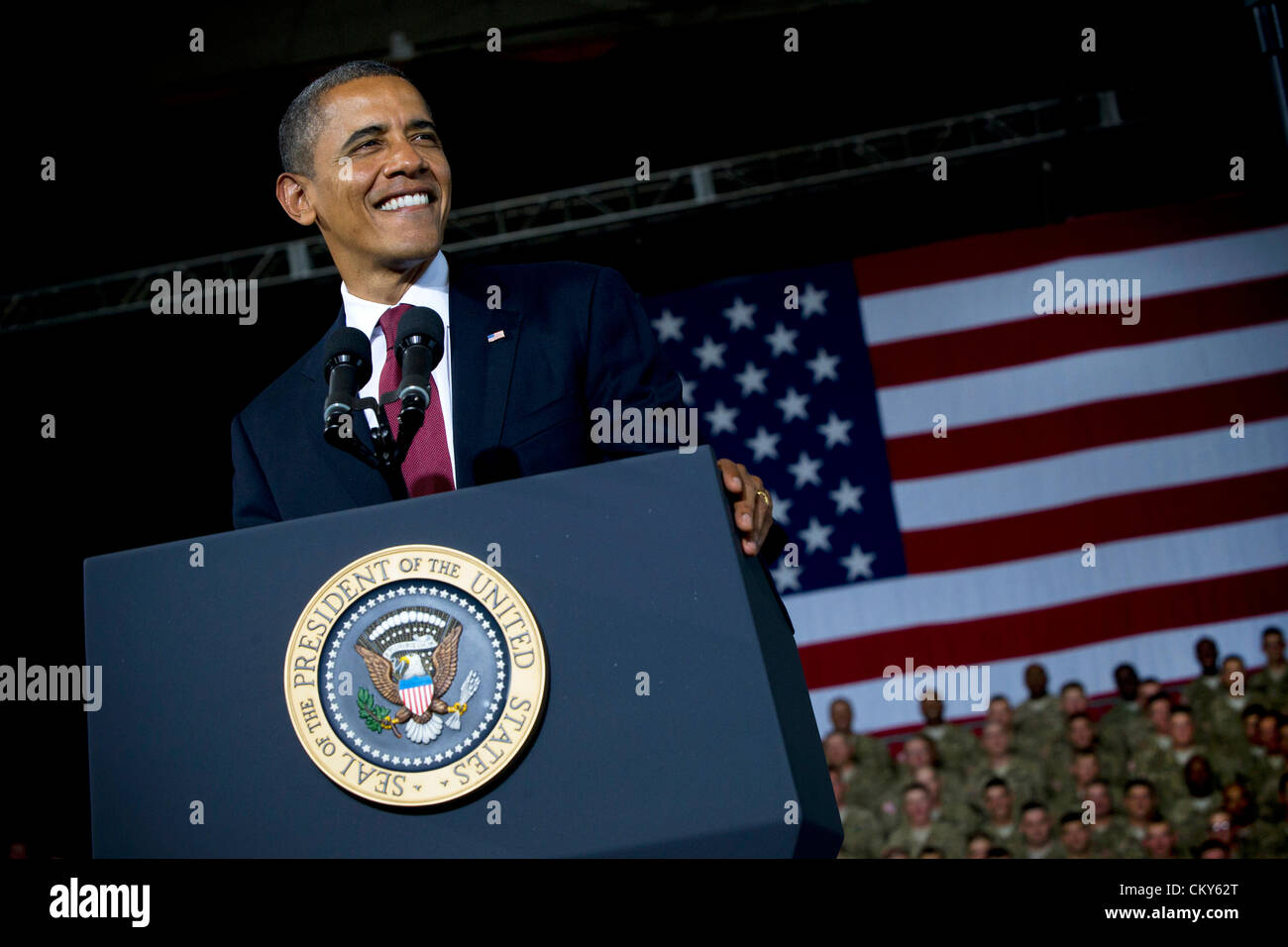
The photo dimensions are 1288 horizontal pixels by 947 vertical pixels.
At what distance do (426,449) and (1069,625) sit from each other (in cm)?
544

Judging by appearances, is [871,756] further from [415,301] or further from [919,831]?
[415,301]

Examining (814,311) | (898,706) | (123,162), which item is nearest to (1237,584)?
(898,706)

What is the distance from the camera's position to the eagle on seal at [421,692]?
1108 millimetres

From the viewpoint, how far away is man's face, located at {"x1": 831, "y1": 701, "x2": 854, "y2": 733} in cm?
621

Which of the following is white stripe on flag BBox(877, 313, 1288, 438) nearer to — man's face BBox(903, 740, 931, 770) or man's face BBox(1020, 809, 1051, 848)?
man's face BBox(903, 740, 931, 770)

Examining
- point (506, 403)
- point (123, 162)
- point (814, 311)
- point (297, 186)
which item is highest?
point (123, 162)

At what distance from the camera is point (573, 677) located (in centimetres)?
112

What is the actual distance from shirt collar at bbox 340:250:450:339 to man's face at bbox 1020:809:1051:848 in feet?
15.0

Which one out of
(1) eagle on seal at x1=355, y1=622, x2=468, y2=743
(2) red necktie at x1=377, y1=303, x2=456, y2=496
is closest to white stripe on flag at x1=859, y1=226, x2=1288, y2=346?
(2) red necktie at x1=377, y1=303, x2=456, y2=496

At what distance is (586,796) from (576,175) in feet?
17.8

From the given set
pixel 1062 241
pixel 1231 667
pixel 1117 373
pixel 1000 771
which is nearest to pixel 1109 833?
pixel 1000 771

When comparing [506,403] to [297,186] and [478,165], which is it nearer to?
[297,186]

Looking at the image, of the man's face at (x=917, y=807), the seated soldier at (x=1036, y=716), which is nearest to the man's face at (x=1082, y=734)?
the seated soldier at (x=1036, y=716)

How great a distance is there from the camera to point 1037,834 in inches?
213
